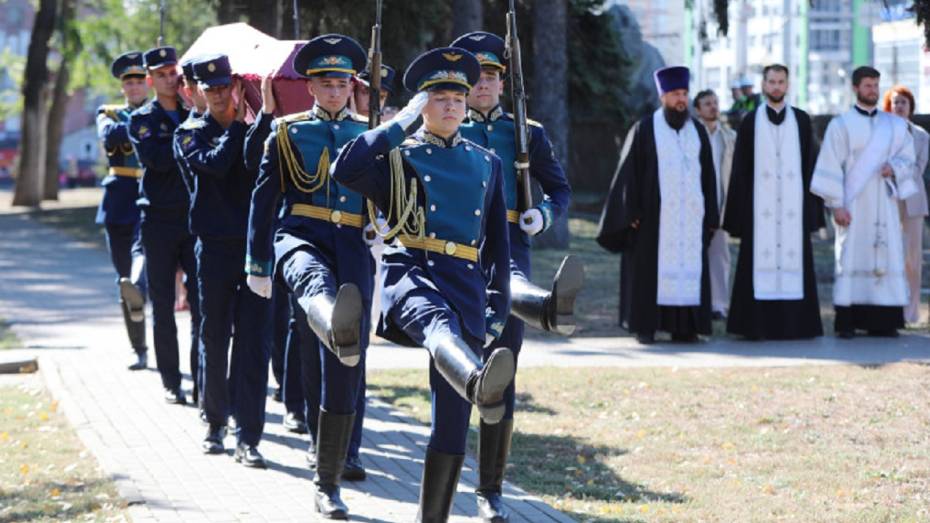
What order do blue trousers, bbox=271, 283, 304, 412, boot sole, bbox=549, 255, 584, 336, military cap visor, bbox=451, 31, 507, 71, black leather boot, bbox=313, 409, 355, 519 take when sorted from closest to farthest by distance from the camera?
boot sole, bbox=549, 255, 584, 336 → black leather boot, bbox=313, 409, 355, 519 → military cap visor, bbox=451, 31, 507, 71 → blue trousers, bbox=271, 283, 304, 412

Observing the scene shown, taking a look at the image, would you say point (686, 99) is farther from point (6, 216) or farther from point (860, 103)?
point (6, 216)

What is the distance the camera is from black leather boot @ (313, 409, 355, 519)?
7562 millimetres

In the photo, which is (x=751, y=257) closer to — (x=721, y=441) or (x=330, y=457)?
(x=721, y=441)

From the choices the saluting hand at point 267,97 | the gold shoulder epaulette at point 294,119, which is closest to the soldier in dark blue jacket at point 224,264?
the saluting hand at point 267,97

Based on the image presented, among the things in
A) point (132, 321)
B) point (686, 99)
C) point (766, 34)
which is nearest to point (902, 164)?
point (686, 99)

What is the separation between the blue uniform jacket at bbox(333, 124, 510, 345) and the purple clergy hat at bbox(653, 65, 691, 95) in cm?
690

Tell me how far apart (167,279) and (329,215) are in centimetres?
331

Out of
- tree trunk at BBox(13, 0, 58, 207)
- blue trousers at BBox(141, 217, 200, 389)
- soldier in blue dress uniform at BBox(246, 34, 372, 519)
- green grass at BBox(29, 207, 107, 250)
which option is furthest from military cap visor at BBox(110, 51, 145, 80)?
tree trunk at BBox(13, 0, 58, 207)

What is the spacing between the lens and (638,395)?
1129cm

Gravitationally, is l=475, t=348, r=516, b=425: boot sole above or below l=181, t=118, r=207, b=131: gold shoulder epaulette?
below

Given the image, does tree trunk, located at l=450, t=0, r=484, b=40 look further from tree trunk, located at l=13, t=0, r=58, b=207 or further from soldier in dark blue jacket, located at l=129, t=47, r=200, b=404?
tree trunk, located at l=13, t=0, r=58, b=207

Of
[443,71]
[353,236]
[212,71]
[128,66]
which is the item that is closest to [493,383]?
[443,71]

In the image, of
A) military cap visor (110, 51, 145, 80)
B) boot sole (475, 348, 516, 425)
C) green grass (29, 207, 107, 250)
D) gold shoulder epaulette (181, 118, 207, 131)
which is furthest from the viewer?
green grass (29, 207, 107, 250)

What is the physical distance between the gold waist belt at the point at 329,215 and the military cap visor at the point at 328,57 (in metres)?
0.61
